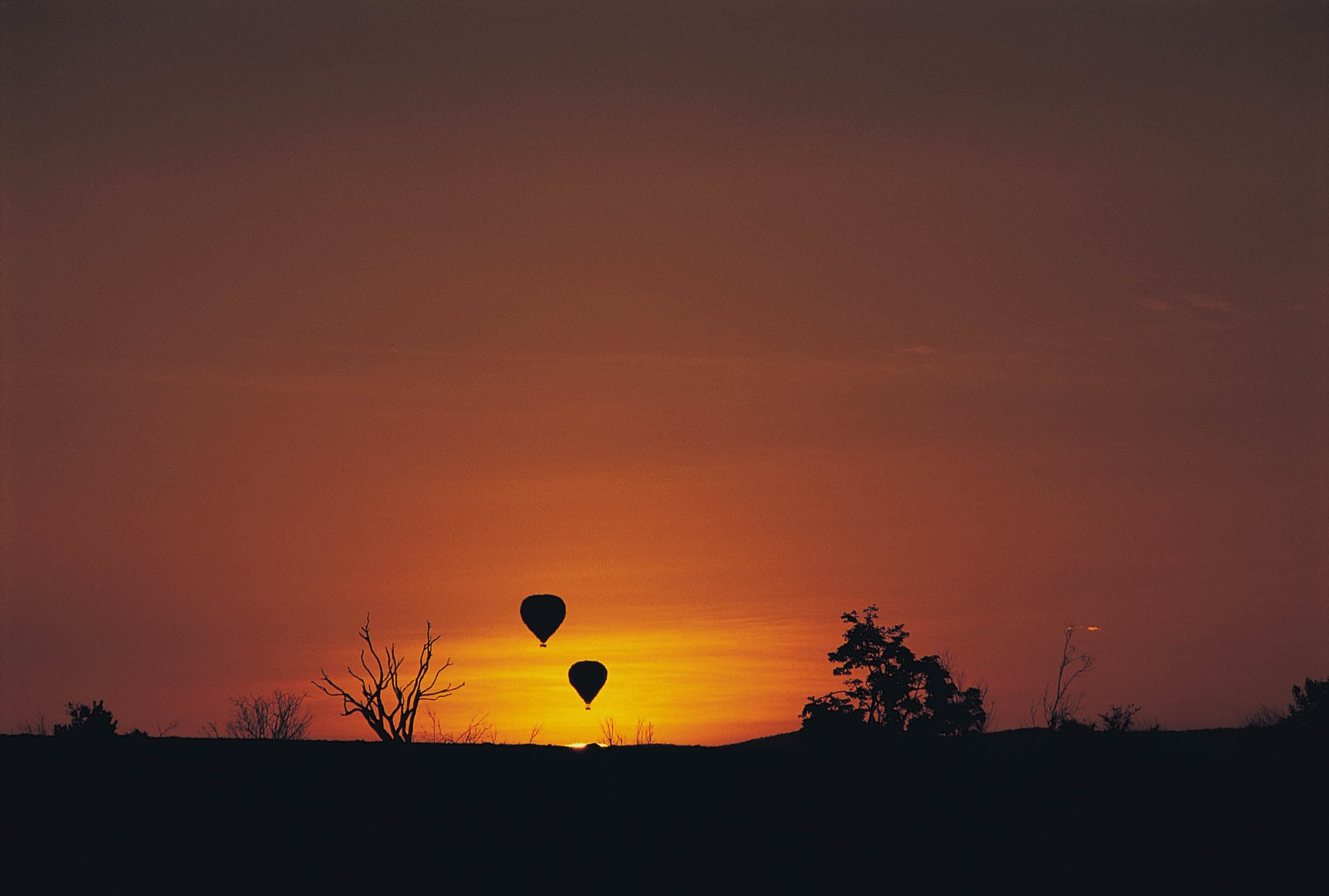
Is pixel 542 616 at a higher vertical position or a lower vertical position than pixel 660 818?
higher

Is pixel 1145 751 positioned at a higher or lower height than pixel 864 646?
lower

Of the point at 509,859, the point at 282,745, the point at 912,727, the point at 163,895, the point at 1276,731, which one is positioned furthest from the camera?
the point at 912,727

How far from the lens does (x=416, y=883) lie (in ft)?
79.5

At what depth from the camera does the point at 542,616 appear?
59406mm

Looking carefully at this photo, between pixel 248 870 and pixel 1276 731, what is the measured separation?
73.9 feet

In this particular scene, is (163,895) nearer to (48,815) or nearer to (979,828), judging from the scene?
(48,815)

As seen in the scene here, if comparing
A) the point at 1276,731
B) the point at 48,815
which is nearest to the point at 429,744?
the point at 48,815

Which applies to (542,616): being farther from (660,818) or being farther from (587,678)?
(660,818)

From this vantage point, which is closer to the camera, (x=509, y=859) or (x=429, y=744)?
(x=509, y=859)

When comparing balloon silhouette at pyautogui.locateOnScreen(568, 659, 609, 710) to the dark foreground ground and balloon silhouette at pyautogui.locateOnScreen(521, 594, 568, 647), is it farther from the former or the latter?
the dark foreground ground

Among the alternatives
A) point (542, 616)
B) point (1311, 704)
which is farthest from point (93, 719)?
point (1311, 704)

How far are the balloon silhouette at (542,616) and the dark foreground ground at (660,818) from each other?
28.2m

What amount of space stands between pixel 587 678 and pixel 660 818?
3743 centimetres

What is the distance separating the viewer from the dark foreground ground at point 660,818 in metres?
24.8
